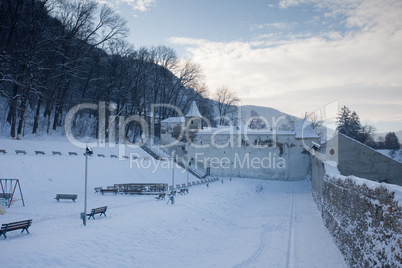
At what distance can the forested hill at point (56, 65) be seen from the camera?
24.5 m

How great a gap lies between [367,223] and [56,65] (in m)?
28.8

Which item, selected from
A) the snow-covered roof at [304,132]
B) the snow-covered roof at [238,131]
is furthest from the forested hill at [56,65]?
the snow-covered roof at [304,132]

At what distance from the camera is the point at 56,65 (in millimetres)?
27406

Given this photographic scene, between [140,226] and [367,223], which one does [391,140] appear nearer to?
[367,223]

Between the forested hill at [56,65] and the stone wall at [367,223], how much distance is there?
23827 millimetres

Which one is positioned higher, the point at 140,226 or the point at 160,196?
the point at 160,196

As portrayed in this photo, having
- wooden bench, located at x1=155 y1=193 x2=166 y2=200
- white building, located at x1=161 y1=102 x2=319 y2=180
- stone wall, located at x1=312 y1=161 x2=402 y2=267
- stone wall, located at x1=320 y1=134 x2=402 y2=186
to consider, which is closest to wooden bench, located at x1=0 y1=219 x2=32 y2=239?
wooden bench, located at x1=155 y1=193 x2=166 y2=200

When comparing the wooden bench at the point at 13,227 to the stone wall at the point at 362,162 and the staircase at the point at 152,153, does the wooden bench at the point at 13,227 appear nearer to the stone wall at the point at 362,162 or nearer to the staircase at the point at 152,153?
the stone wall at the point at 362,162

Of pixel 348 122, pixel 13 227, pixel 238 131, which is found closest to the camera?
pixel 13 227

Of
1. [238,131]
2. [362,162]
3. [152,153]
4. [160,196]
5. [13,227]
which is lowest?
[160,196]

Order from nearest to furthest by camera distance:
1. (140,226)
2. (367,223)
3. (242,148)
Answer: (367,223), (140,226), (242,148)

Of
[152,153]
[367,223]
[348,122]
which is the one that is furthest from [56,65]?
[348,122]

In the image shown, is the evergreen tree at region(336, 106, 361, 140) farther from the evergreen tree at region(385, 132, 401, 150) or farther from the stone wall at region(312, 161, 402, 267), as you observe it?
the stone wall at region(312, 161, 402, 267)

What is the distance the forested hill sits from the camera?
2447cm
